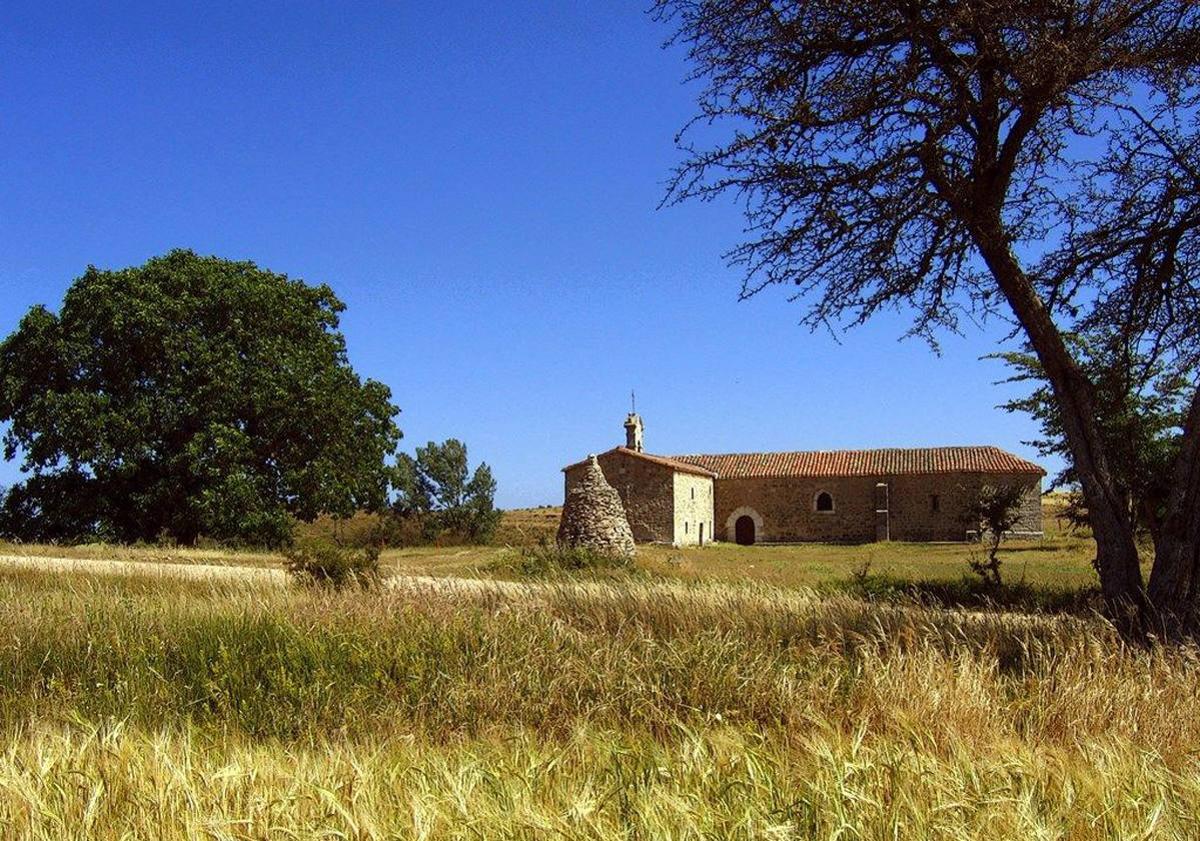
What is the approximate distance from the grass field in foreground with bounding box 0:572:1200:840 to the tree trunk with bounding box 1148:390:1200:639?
1.07 meters

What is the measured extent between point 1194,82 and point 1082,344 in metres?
5.40

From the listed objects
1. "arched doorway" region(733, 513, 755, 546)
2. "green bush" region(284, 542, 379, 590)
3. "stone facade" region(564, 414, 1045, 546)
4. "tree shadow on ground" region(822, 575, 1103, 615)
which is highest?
"stone facade" region(564, 414, 1045, 546)

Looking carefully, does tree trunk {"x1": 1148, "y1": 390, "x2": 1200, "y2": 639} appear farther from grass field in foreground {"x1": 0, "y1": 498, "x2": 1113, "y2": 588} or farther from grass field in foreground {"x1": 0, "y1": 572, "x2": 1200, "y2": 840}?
grass field in foreground {"x1": 0, "y1": 498, "x2": 1113, "y2": 588}

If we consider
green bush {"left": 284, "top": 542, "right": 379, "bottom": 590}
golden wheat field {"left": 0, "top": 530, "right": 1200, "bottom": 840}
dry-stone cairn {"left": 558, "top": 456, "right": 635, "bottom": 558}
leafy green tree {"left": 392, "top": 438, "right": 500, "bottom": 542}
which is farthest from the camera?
leafy green tree {"left": 392, "top": 438, "right": 500, "bottom": 542}

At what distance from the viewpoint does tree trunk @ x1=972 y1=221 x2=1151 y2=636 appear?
927 centimetres

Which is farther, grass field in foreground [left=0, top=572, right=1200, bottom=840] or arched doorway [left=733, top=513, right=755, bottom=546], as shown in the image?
arched doorway [left=733, top=513, right=755, bottom=546]

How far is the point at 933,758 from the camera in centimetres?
352

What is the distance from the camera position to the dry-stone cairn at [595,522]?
79.0 feet

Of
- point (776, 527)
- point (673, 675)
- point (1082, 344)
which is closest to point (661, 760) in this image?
point (673, 675)

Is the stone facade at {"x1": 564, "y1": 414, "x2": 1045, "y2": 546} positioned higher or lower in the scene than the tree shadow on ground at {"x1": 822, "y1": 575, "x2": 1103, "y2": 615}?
higher

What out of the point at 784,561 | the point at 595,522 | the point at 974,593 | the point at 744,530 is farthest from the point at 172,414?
the point at 744,530

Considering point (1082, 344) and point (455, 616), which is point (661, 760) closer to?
point (455, 616)

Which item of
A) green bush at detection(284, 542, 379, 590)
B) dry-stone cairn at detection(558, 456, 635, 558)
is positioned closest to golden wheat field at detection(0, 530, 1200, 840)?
green bush at detection(284, 542, 379, 590)

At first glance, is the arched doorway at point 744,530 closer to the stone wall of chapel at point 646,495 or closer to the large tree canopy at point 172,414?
the stone wall of chapel at point 646,495
